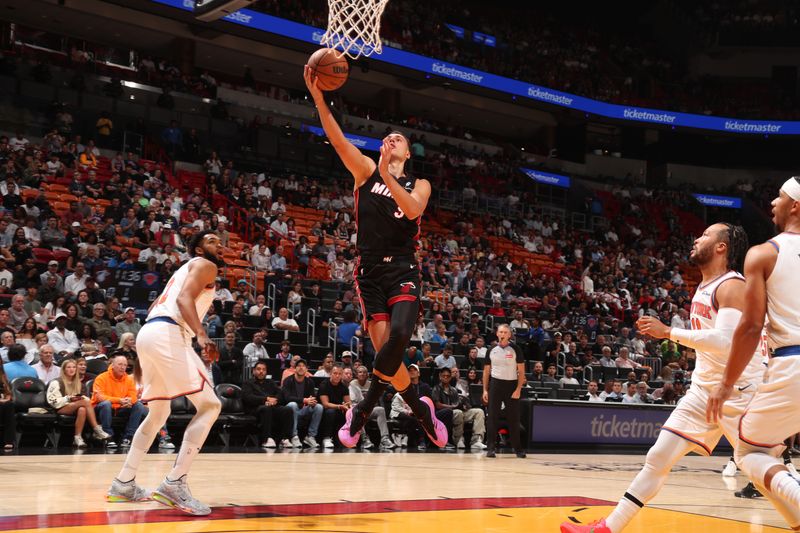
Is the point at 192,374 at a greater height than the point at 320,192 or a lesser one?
lesser

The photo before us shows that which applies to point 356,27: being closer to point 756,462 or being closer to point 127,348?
point 756,462

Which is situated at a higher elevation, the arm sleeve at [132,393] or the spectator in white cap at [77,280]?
the spectator in white cap at [77,280]

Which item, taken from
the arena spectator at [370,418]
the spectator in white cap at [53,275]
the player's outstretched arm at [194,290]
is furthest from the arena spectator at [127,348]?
the player's outstretched arm at [194,290]

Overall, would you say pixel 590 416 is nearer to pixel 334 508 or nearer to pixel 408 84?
pixel 334 508

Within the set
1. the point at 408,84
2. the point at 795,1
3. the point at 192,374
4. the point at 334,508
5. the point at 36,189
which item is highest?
the point at 795,1

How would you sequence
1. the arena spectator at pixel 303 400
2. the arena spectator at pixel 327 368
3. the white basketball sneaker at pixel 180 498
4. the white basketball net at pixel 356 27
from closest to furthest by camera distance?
the white basketball sneaker at pixel 180 498 → the white basketball net at pixel 356 27 → the arena spectator at pixel 303 400 → the arena spectator at pixel 327 368

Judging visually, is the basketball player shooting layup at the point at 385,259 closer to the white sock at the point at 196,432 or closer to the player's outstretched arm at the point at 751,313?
the white sock at the point at 196,432

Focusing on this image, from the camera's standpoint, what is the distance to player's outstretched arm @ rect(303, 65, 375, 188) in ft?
19.2

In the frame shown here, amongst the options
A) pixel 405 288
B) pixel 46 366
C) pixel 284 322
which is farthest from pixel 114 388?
pixel 405 288

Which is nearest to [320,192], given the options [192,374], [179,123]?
[179,123]

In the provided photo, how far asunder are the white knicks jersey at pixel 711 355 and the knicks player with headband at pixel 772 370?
0.71 metres

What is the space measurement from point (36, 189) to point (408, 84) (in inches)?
636

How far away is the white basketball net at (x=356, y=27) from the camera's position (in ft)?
24.8

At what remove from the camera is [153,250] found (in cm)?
1633
